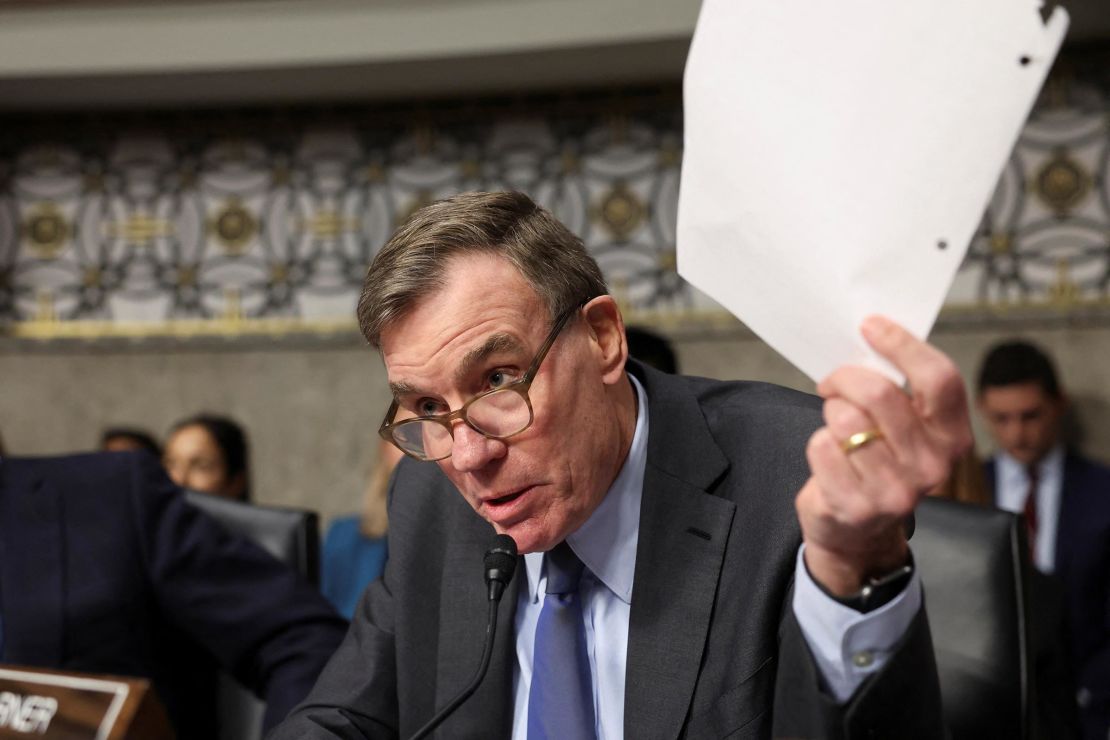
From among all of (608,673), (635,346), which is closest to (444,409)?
(608,673)

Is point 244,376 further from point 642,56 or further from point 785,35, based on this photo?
point 785,35

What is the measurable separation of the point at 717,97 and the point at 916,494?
33 centimetres

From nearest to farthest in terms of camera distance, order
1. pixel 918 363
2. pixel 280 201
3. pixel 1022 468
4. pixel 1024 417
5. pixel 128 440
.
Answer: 1. pixel 918 363
2. pixel 1024 417
3. pixel 1022 468
4. pixel 128 440
5. pixel 280 201

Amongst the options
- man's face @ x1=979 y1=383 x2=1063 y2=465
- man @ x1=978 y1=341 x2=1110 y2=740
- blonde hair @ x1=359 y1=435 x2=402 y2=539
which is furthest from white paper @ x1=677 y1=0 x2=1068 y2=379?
man's face @ x1=979 y1=383 x2=1063 y2=465

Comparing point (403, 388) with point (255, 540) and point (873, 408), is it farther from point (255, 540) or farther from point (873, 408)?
point (255, 540)

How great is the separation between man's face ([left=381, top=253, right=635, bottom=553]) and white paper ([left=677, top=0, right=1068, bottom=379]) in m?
0.45

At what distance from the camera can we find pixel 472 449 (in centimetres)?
135

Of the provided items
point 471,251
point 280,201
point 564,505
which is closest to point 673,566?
point 564,505

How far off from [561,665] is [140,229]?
3729mm

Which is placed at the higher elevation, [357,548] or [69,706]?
[69,706]

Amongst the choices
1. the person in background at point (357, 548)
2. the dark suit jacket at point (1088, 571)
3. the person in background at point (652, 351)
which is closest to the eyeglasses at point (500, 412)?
the person in background at point (652, 351)

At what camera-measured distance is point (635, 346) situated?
8.76 feet

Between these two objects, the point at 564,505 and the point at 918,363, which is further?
the point at 564,505

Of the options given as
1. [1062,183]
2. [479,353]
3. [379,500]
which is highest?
[1062,183]
